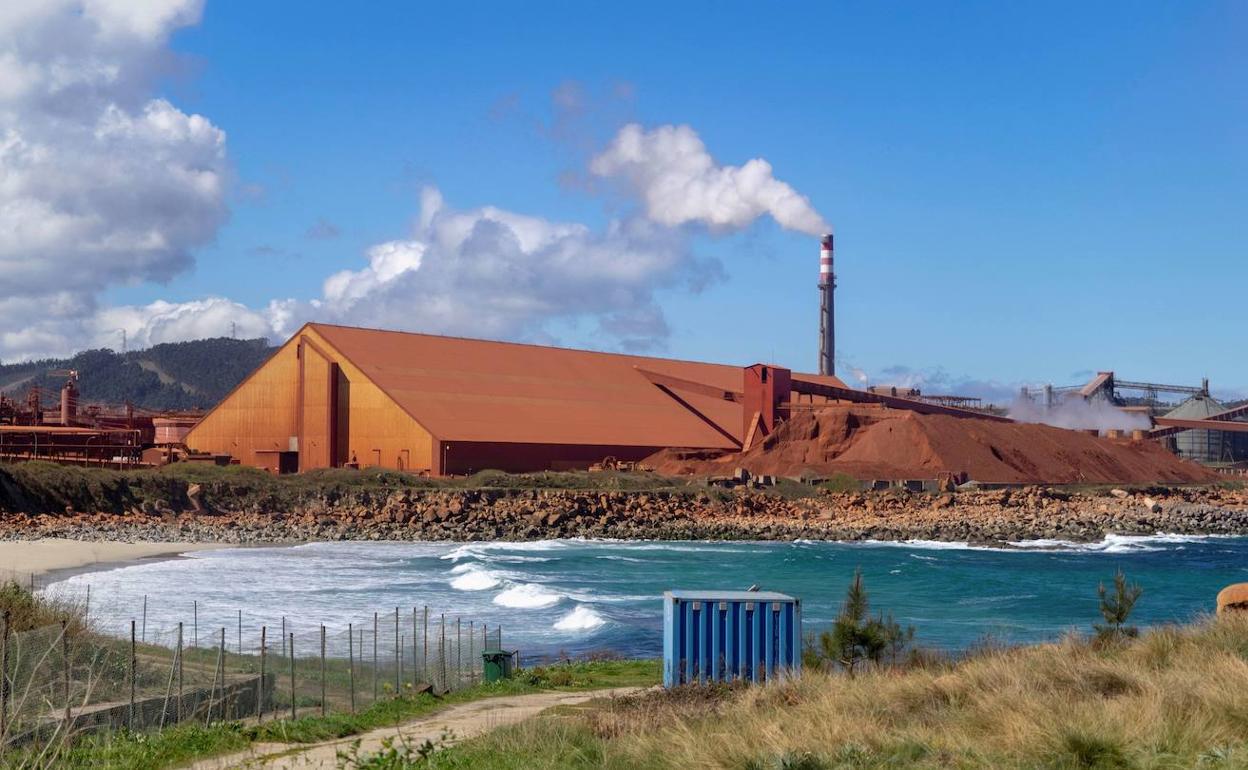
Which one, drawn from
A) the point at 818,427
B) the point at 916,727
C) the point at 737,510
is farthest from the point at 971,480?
the point at 916,727

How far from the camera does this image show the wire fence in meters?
11.2

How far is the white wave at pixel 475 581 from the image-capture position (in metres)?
34.1

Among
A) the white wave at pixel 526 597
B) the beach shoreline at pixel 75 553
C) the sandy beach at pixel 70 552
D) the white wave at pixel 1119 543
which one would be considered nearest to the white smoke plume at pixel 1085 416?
the white wave at pixel 1119 543

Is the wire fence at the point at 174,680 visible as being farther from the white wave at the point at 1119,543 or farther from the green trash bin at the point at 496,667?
the white wave at the point at 1119,543

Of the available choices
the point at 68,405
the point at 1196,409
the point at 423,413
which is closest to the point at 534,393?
the point at 423,413

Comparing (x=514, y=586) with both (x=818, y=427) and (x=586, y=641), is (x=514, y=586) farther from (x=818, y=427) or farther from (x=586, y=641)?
(x=818, y=427)

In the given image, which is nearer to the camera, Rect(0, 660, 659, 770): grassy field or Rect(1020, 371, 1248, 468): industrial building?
Rect(0, 660, 659, 770): grassy field

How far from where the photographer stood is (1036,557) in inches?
1863

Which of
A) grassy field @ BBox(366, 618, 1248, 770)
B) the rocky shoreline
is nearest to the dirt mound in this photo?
the rocky shoreline

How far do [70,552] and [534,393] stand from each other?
34.8 meters

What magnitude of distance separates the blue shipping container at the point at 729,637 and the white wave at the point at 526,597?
53.3 ft

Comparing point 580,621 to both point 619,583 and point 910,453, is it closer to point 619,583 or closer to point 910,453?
point 619,583

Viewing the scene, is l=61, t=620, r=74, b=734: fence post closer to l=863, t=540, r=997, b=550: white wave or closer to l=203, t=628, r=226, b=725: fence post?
l=203, t=628, r=226, b=725: fence post

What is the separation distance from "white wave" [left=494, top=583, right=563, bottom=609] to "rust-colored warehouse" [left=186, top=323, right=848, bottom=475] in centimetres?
2906
